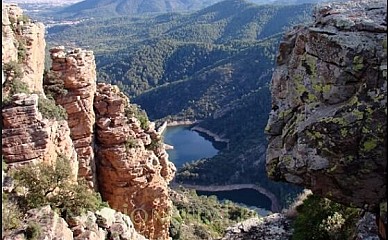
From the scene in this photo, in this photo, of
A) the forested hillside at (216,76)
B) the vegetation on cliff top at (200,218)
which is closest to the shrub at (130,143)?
the vegetation on cliff top at (200,218)

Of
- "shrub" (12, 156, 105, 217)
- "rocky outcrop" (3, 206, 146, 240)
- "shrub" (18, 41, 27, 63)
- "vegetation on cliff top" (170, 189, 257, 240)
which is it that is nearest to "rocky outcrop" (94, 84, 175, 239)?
"shrub" (18, 41, 27, 63)

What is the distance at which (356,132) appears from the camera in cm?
621

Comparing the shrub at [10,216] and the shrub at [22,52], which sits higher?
the shrub at [22,52]

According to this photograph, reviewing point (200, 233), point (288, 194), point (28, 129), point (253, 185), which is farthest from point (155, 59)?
point (28, 129)

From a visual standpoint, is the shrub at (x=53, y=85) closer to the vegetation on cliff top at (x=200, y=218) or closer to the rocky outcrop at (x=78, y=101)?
the rocky outcrop at (x=78, y=101)

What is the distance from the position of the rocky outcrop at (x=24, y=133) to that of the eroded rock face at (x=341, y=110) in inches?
351

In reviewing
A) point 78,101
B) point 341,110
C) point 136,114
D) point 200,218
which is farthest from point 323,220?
point 200,218

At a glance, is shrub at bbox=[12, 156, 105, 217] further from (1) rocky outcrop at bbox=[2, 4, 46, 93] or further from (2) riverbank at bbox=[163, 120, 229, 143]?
(2) riverbank at bbox=[163, 120, 229, 143]

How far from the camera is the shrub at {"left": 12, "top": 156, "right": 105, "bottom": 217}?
1368 cm

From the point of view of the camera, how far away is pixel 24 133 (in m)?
14.2

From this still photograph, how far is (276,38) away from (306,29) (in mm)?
88948

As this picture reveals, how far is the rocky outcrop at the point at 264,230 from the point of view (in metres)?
14.7

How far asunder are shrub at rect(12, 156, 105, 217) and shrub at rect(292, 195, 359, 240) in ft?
19.7

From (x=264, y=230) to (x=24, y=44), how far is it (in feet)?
34.1
